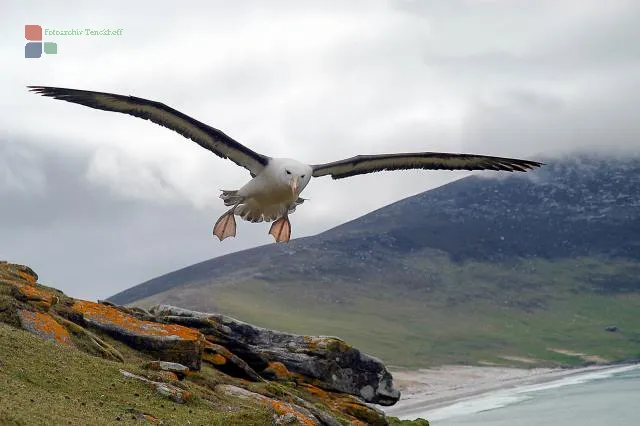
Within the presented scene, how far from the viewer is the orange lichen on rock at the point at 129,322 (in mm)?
32078

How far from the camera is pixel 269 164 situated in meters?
30.4

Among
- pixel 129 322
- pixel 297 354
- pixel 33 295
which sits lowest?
pixel 297 354

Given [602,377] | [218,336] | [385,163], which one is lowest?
[602,377]

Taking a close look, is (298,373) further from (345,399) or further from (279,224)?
(279,224)

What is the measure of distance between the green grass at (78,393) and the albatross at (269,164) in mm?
7347

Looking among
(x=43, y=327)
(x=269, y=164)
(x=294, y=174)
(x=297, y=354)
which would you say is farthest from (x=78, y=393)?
(x=297, y=354)

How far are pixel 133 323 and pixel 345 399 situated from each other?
1083cm

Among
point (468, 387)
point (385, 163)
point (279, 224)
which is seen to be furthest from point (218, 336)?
point (468, 387)

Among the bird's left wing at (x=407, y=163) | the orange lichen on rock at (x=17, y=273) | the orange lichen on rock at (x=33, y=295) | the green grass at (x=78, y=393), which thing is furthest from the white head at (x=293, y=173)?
the orange lichen on rock at (x=17, y=273)

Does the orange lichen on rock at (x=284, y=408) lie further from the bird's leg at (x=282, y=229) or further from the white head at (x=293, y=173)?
the white head at (x=293, y=173)

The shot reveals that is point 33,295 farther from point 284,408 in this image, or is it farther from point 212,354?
point 284,408

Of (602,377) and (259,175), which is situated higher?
(259,175)

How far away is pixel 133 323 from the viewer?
32.8 metres

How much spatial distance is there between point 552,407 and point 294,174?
114435 millimetres
